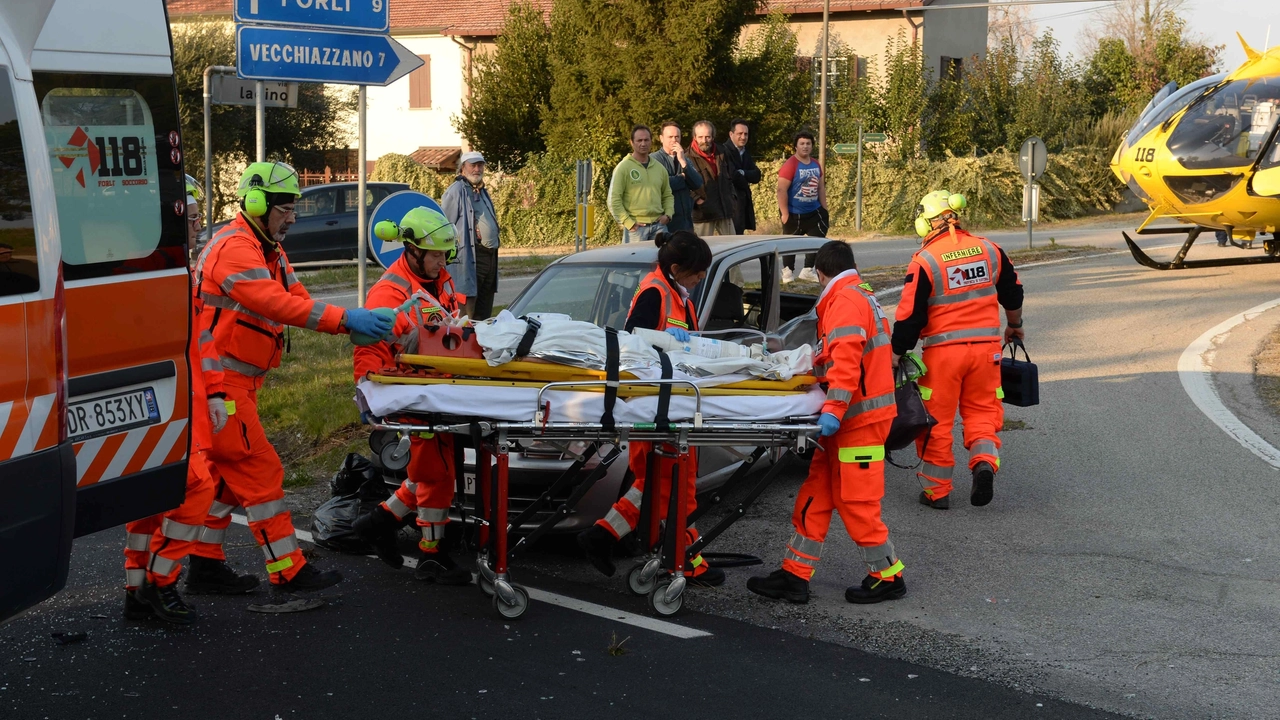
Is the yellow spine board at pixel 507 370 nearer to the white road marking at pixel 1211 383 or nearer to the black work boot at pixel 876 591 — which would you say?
the black work boot at pixel 876 591

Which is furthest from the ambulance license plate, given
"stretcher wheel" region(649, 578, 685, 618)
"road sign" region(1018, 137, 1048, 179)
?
"road sign" region(1018, 137, 1048, 179)

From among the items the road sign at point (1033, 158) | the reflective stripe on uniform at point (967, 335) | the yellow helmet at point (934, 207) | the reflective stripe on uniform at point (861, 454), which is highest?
the road sign at point (1033, 158)

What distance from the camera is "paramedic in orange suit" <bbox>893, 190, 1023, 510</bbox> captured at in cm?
717

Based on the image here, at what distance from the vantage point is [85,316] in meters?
4.57

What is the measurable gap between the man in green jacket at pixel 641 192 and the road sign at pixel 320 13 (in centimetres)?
294

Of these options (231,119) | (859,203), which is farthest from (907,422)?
(231,119)

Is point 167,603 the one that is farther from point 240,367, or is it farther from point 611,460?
point 611,460

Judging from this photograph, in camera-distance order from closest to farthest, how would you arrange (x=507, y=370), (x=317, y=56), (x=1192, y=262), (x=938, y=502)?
(x=507, y=370) < (x=938, y=502) < (x=317, y=56) < (x=1192, y=262)

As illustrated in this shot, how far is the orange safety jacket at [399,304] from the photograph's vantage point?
5598mm

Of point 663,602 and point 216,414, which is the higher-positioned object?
point 216,414

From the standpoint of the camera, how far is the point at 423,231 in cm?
593

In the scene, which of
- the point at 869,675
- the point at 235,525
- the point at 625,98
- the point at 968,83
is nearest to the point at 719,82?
the point at 625,98

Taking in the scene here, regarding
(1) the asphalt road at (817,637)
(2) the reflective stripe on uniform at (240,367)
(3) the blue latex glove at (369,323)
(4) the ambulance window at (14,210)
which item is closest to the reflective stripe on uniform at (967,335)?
(1) the asphalt road at (817,637)

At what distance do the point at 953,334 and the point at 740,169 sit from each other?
605 centimetres
